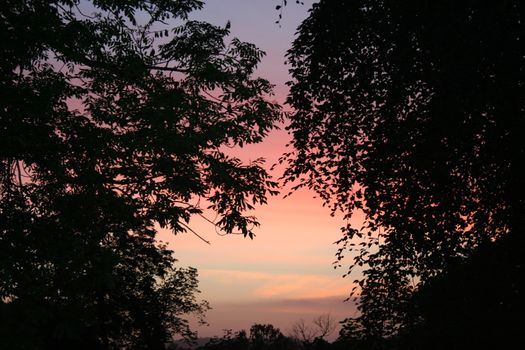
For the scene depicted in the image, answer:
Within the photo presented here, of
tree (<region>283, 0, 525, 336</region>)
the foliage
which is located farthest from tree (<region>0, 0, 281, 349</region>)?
the foliage

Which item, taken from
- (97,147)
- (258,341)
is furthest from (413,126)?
(258,341)

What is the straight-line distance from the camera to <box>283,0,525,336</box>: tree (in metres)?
14.4

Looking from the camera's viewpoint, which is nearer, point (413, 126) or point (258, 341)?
point (413, 126)

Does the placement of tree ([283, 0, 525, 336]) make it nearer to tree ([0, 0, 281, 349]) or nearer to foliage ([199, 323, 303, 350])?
tree ([0, 0, 281, 349])

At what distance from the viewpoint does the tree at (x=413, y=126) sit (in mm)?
14430

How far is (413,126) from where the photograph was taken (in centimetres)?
1688

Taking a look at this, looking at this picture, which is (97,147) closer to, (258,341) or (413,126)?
(413,126)

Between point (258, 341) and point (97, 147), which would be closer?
point (97, 147)

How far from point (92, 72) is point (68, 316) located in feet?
33.9

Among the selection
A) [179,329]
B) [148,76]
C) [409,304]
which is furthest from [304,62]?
[179,329]

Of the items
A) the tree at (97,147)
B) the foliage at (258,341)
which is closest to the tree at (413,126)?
the tree at (97,147)

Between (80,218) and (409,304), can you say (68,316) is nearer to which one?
(80,218)

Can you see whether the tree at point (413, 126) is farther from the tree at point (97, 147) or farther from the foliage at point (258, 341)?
the foliage at point (258, 341)

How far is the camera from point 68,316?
9.29 m
